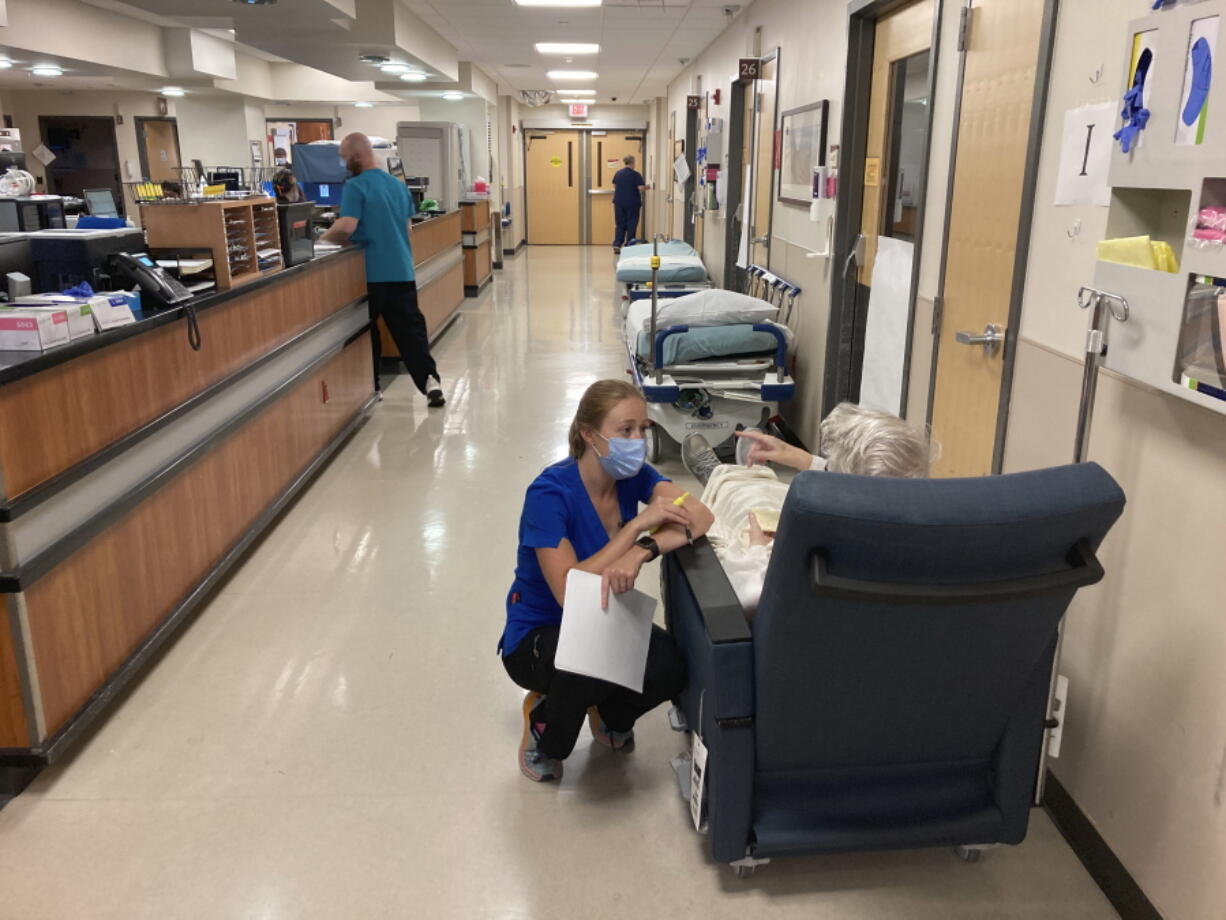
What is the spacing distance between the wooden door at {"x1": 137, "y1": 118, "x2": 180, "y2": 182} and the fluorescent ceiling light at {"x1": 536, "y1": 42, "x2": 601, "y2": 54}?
21.8 ft

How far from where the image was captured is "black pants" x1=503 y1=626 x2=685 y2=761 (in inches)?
85.5

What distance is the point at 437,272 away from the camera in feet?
26.6

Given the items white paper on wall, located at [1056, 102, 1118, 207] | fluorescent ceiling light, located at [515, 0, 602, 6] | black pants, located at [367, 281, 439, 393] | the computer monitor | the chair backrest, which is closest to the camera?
the chair backrest

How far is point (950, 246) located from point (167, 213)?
110 inches

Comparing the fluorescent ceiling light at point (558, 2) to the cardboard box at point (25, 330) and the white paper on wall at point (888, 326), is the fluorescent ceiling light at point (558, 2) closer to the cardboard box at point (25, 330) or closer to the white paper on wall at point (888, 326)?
the white paper on wall at point (888, 326)

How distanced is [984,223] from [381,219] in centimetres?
A: 387

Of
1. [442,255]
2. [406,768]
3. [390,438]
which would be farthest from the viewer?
[442,255]

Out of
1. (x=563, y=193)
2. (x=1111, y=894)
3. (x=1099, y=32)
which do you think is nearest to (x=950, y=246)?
(x=1099, y=32)

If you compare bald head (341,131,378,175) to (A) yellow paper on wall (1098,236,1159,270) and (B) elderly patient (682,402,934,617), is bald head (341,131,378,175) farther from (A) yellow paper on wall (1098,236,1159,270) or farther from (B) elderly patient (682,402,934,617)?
(A) yellow paper on wall (1098,236,1159,270)

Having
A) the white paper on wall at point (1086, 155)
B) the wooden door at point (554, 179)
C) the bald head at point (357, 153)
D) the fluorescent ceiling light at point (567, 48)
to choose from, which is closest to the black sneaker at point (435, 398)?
the bald head at point (357, 153)

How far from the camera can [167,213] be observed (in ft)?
11.6

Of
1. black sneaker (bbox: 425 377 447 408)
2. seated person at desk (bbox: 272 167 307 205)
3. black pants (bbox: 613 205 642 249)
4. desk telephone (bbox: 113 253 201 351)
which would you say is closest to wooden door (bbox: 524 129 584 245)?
black pants (bbox: 613 205 642 249)

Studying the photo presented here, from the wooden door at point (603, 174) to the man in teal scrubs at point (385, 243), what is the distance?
41.4ft

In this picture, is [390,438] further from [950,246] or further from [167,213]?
[950,246]
